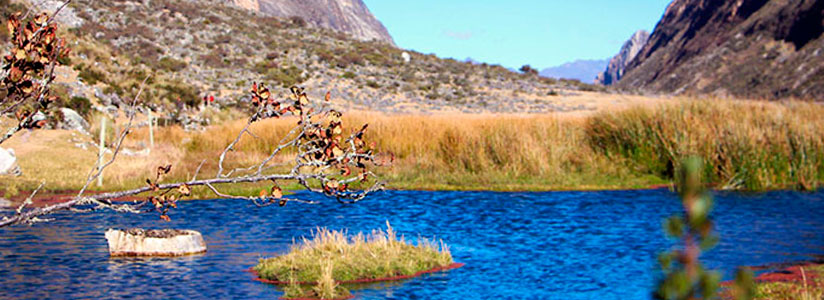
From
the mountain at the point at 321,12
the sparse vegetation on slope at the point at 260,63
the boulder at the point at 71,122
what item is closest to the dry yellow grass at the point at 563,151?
the boulder at the point at 71,122

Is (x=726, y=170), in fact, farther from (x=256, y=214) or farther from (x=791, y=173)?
(x=256, y=214)

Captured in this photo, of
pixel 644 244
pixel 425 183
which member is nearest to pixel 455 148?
pixel 425 183

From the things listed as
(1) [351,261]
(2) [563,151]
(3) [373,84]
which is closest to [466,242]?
(1) [351,261]

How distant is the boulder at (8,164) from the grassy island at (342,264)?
557 inches

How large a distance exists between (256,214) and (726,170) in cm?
1302

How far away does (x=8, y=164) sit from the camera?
23.4m

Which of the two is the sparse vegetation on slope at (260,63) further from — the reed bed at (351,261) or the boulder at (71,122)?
Result: the reed bed at (351,261)

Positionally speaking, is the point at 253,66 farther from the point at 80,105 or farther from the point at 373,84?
the point at 80,105

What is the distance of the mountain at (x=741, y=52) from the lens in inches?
3551

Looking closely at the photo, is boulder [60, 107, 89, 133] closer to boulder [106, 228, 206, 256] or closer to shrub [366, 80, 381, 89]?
boulder [106, 228, 206, 256]

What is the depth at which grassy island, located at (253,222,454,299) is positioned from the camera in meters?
10.5

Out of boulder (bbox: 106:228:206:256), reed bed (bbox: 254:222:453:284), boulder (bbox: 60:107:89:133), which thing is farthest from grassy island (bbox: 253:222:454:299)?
boulder (bbox: 60:107:89:133)

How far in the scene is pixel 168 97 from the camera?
4628 cm

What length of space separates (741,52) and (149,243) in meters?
110
